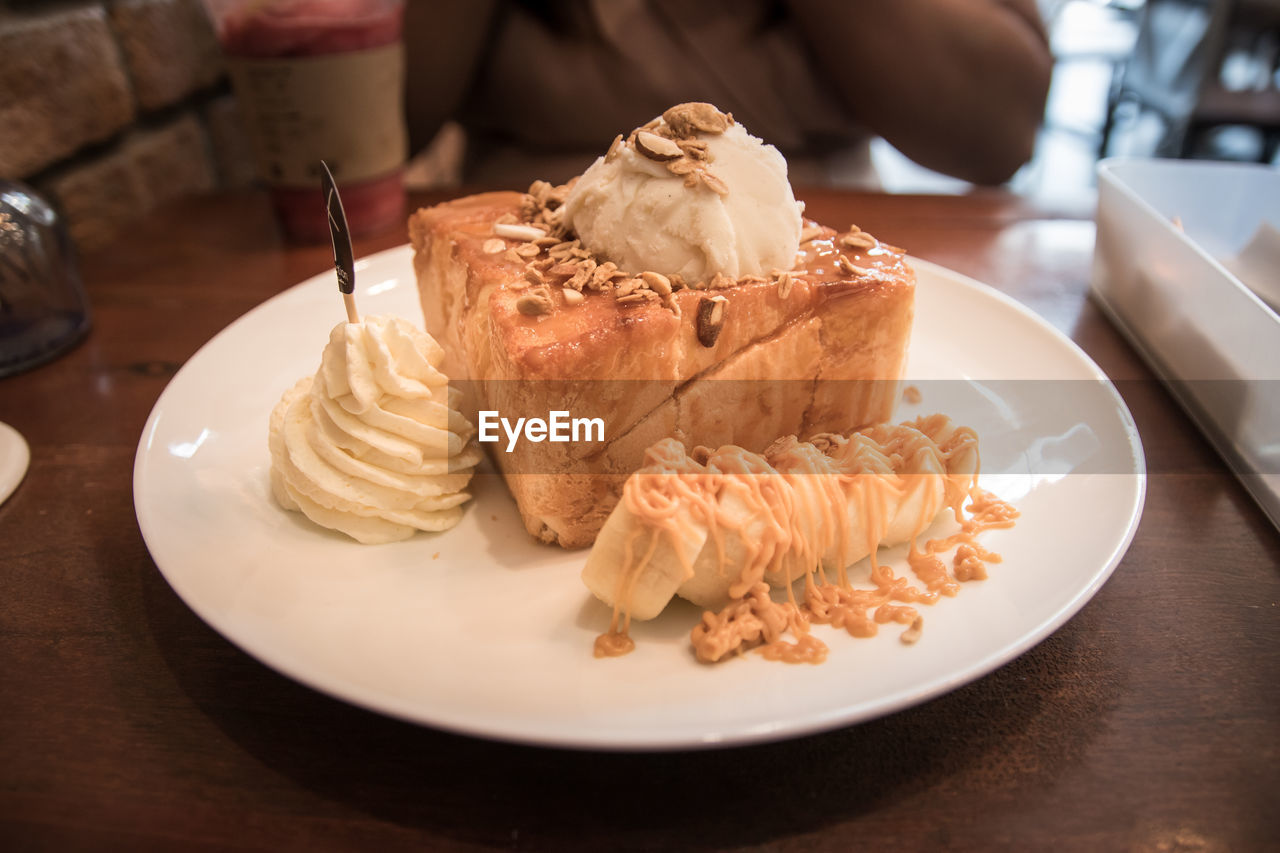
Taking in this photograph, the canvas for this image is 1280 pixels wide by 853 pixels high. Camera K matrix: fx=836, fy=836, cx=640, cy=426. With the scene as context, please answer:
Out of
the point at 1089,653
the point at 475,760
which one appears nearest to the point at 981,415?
the point at 1089,653

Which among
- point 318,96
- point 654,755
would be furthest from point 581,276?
point 318,96

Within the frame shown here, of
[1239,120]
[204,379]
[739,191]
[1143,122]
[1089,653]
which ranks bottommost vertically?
[1143,122]

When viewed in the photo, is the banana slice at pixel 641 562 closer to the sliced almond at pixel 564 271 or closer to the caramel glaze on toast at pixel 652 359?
the caramel glaze on toast at pixel 652 359

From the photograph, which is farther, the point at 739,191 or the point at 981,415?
the point at 981,415

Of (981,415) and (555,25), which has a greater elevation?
(555,25)

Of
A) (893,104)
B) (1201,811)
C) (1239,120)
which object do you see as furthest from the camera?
(1239,120)

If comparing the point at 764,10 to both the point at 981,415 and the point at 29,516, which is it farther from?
the point at 29,516

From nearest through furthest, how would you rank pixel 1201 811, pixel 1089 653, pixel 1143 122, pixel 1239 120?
pixel 1201 811 → pixel 1089 653 → pixel 1239 120 → pixel 1143 122
